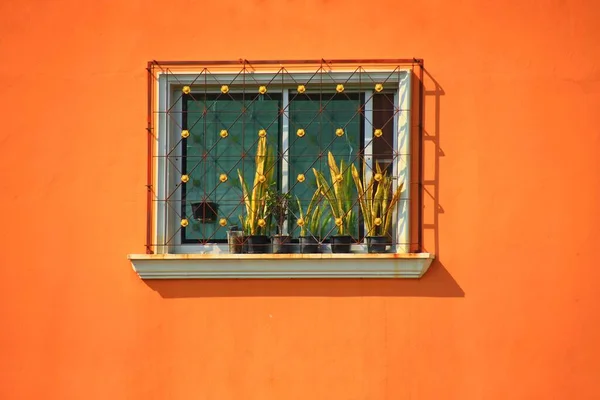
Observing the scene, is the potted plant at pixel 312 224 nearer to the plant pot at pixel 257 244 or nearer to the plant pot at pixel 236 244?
the plant pot at pixel 257 244

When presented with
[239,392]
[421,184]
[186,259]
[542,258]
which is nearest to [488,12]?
[421,184]

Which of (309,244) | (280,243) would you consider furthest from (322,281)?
(280,243)

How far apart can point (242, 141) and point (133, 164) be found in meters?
0.71

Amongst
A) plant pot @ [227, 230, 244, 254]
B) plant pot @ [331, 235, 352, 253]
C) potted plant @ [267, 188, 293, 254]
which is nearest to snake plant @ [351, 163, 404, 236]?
plant pot @ [331, 235, 352, 253]

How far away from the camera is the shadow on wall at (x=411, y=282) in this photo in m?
5.06

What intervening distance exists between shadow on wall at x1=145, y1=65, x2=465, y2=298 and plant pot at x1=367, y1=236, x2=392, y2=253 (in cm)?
19

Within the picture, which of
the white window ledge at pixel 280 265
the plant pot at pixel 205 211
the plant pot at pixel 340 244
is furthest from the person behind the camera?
the plant pot at pixel 205 211

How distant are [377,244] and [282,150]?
86cm

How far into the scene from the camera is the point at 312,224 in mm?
5191

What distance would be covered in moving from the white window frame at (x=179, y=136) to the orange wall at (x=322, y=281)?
0.40ft

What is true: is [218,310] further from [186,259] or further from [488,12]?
[488,12]

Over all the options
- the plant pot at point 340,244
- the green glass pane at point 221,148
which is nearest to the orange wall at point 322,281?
the plant pot at point 340,244

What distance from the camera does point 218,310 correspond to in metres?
5.10

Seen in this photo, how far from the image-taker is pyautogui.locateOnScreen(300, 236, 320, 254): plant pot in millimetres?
5152
